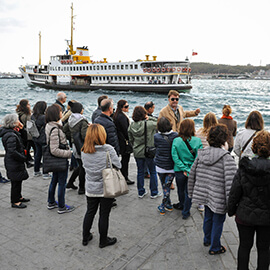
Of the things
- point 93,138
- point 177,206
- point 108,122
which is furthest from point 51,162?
point 177,206

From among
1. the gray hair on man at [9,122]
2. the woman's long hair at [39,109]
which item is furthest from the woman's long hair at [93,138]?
the woman's long hair at [39,109]

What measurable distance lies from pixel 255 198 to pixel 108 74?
150 feet

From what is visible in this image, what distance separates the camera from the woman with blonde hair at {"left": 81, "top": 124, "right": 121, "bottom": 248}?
10.4 feet

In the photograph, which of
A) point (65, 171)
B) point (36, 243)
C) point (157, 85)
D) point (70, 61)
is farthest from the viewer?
point (70, 61)

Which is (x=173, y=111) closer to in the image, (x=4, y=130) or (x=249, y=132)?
(x=249, y=132)

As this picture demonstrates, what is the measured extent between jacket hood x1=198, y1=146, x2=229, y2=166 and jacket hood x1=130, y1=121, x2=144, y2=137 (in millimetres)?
1711

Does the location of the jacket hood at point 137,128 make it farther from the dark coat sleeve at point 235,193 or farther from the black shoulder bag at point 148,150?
the dark coat sleeve at point 235,193

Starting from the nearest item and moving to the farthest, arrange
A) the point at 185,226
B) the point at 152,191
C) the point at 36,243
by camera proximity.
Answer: the point at 36,243
the point at 185,226
the point at 152,191

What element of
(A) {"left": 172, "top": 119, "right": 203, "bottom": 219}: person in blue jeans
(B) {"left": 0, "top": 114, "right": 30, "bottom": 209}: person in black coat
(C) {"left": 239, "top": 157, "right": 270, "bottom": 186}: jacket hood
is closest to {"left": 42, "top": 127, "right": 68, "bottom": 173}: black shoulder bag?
(B) {"left": 0, "top": 114, "right": 30, "bottom": 209}: person in black coat

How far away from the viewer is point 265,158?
2428mm

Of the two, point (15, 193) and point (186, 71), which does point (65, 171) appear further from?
point (186, 71)

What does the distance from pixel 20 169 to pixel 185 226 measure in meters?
2.81

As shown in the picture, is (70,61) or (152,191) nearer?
(152,191)

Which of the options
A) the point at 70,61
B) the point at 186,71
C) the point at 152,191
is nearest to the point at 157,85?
the point at 186,71
